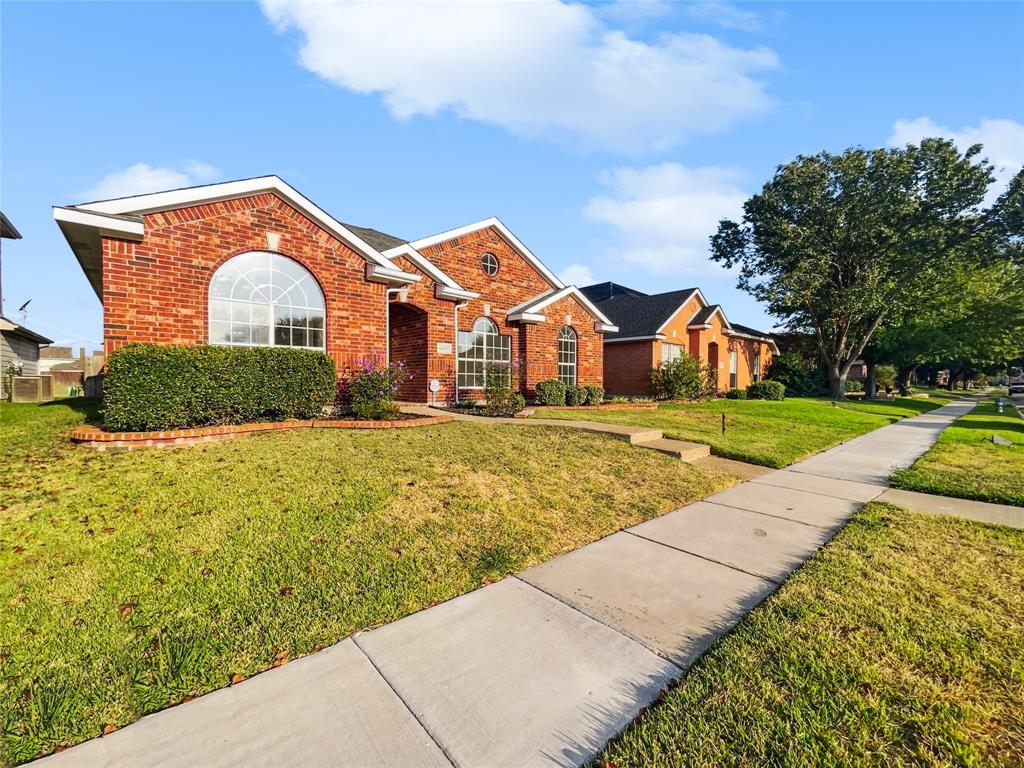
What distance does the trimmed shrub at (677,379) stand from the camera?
20656 millimetres

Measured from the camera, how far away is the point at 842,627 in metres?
2.82

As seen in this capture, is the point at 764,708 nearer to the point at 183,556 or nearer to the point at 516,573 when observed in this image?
the point at 516,573

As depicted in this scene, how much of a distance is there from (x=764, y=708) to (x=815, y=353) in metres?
36.9

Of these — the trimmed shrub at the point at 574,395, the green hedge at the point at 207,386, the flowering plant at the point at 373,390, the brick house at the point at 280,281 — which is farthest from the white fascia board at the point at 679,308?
the green hedge at the point at 207,386

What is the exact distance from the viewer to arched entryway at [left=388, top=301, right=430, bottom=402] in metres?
13.9

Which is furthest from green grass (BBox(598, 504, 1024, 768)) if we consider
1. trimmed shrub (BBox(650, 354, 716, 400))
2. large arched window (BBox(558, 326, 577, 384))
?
trimmed shrub (BBox(650, 354, 716, 400))

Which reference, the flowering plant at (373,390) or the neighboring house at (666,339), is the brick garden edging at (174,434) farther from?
the neighboring house at (666,339)

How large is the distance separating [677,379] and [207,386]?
729 inches

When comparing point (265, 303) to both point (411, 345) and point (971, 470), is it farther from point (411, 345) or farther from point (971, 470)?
point (971, 470)

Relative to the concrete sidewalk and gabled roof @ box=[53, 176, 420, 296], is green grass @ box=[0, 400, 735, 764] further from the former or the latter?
gabled roof @ box=[53, 176, 420, 296]

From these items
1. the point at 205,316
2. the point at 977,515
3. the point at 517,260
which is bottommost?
the point at 977,515

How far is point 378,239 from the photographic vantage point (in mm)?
15352

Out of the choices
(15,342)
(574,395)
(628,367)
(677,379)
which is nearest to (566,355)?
(574,395)

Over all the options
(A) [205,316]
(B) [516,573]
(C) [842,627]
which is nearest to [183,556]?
(B) [516,573]
